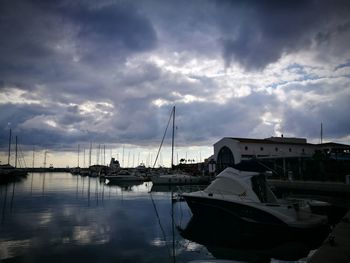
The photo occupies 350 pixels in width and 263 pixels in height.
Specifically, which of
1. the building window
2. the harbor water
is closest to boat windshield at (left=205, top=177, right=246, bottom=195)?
the harbor water

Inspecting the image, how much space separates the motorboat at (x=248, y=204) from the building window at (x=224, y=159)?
4978cm

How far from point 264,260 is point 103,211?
678 inches

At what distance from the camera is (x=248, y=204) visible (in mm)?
17406

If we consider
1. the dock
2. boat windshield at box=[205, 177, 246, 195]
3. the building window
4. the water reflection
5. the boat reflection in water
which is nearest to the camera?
the dock

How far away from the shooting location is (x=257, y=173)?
765 inches

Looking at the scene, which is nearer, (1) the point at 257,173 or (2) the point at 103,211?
(1) the point at 257,173

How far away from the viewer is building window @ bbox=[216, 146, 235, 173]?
69562 millimetres

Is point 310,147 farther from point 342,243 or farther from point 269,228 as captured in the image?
point 342,243

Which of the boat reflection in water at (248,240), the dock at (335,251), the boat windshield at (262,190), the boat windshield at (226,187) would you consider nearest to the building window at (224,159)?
the boat windshield at (262,190)

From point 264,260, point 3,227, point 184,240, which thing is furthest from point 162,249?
point 3,227

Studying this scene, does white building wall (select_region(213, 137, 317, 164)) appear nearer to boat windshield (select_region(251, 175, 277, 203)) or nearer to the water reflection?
the water reflection

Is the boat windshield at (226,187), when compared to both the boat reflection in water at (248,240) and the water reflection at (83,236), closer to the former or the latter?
the boat reflection in water at (248,240)

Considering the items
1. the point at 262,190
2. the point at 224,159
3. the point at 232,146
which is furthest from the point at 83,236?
the point at 224,159

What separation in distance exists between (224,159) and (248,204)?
55.0 metres
